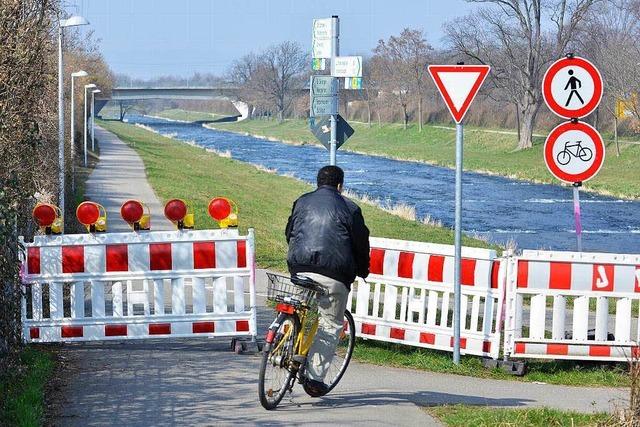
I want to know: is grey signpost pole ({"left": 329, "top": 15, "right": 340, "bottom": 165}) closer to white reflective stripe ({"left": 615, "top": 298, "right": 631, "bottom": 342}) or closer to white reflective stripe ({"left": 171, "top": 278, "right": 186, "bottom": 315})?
white reflective stripe ({"left": 171, "top": 278, "right": 186, "bottom": 315})

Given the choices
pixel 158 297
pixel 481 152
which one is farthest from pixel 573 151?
pixel 481 152

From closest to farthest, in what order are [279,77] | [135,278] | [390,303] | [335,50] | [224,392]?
[224,392]
[135,278]
[390,303]
[335,50]
[279,77]

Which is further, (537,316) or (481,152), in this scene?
(481,152)

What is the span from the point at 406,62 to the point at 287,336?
9765cm

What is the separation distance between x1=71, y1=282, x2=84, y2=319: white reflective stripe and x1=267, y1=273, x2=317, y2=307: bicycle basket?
9.40 ft

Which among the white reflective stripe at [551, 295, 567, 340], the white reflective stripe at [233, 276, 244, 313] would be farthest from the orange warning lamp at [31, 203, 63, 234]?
the white reflective stripe at [551, 295, 567, 340]

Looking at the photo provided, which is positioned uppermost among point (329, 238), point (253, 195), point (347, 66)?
point (347, 66)

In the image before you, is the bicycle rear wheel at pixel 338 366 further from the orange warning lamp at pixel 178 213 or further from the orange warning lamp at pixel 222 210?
the orange warning lamp at pixel 178 213

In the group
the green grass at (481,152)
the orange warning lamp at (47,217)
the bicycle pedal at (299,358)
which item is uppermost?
the orange warning lamp at (47,217)

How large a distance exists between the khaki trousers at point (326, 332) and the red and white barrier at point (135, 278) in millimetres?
2158

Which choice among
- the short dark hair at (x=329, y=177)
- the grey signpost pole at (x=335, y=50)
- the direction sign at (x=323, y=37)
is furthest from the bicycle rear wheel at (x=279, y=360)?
the direction sign at (x=323, y=37)

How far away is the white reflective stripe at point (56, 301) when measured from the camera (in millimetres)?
9922

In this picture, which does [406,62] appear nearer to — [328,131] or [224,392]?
[328,131]

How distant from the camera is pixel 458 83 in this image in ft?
32.8
